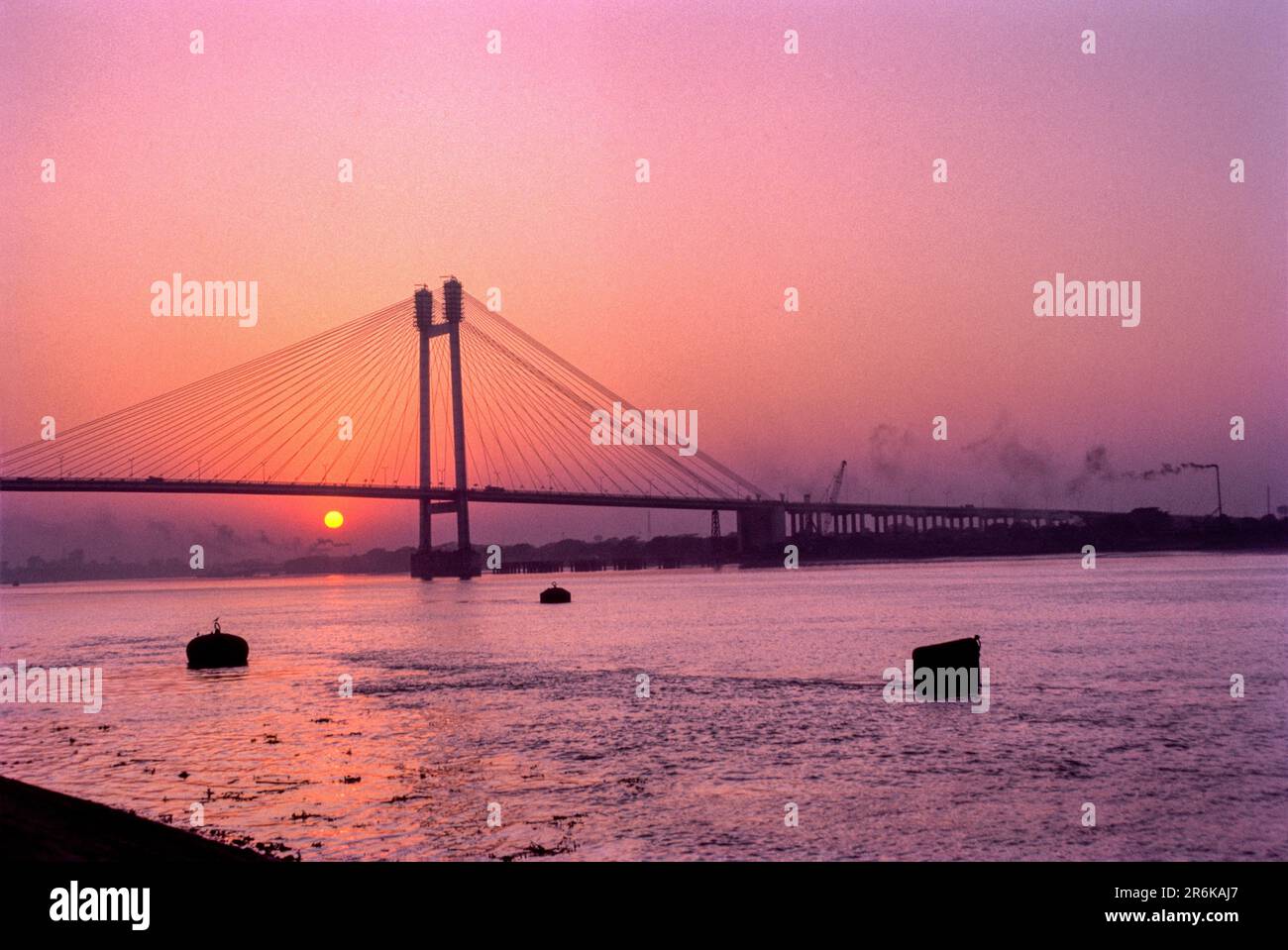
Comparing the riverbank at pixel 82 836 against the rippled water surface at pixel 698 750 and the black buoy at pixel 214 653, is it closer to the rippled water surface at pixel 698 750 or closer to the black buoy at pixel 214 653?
the rippled water surface at pixel 698 750

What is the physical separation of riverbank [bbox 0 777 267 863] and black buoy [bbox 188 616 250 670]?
35.7m

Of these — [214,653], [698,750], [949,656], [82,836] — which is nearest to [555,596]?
[214,653]

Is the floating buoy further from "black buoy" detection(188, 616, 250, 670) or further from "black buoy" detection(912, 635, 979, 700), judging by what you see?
"black buoy" detection(188, 616, 250, 670)

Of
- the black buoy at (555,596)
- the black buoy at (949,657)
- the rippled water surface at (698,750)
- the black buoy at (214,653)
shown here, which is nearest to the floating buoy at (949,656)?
the black buoy at (949,657)

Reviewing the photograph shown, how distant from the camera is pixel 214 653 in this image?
4722cm

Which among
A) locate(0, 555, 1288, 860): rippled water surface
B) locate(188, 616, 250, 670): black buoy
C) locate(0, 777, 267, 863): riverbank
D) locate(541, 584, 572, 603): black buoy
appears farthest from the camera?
locate(541, 584, 572, 603): black buoy

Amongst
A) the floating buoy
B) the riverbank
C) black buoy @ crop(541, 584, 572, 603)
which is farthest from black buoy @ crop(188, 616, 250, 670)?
black buoy @ crop(541, 584, 572, 603)

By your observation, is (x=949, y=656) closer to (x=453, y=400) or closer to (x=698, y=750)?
(x=698, y=750)

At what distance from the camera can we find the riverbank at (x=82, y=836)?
382 inches

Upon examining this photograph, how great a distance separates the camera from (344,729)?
27.7 meters

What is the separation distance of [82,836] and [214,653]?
38.8m

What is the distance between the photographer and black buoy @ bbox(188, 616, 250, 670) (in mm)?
46844

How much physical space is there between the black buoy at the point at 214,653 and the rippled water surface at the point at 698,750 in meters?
1.41

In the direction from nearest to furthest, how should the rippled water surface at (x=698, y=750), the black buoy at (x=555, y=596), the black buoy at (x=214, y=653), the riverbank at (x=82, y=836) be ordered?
1. the riverbank at (x=82, y=836)
2. the rippled water surface at (x=698, y=750)
3. the black buoy at (x=214, y=653)
4. the black buoy at (x=555, y=596)
